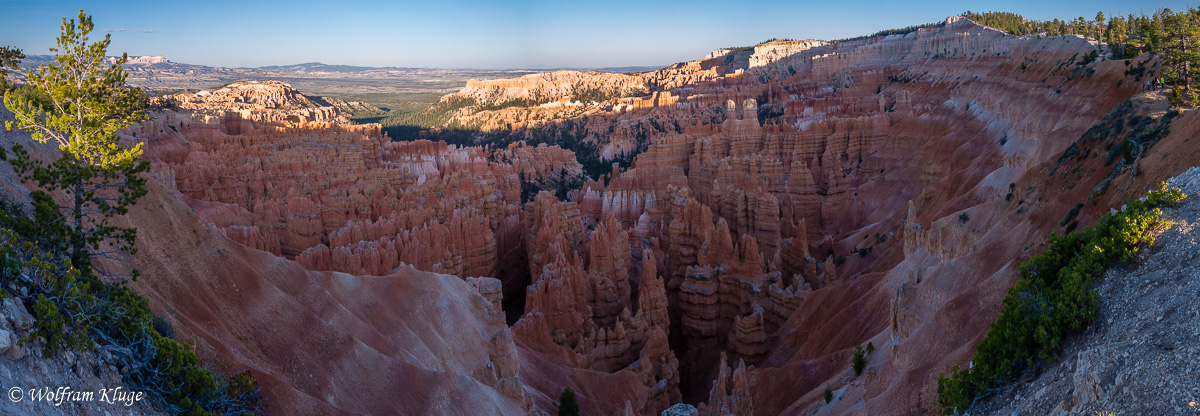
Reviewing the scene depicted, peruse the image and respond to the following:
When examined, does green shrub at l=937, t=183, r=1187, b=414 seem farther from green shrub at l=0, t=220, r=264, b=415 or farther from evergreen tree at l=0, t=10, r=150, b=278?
evergreen tree at l=0, t=10, r=150, b=278

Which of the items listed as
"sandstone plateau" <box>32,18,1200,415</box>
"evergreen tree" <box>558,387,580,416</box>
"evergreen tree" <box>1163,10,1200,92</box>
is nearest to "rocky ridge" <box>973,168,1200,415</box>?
"sandstone plateau" <box>32,18,1200,415</box>

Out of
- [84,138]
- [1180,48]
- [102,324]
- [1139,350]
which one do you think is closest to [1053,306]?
[1139,350]

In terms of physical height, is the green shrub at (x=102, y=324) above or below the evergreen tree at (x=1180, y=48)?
below

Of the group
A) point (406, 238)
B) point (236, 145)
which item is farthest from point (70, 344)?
point (236, 145)

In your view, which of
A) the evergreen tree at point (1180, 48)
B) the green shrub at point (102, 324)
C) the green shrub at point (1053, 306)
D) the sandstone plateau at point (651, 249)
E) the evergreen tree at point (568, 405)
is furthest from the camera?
the evergreen tree at point (1180, 48)

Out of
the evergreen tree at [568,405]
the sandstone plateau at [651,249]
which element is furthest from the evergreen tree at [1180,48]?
the evergreen tree at [568,405]

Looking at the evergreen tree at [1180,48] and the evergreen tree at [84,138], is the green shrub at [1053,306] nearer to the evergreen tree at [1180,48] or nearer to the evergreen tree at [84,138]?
the evergreen tree at [84,138]

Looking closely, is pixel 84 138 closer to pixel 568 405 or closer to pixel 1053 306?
pixel 568 405
